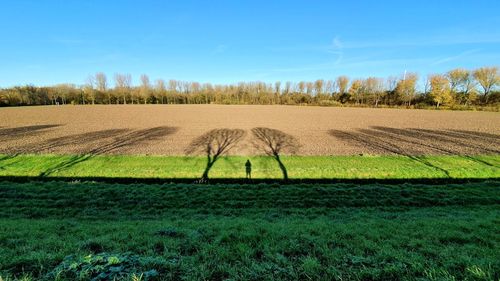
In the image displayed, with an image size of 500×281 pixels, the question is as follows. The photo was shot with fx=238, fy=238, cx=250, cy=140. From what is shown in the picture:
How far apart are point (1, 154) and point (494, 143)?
155ft

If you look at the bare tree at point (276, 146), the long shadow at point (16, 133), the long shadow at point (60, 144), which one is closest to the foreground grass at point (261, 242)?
the bare tree at point (276, 146)

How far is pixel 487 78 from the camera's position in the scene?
95.1 meters

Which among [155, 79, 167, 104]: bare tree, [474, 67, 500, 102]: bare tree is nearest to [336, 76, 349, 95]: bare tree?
[474, 67, 500, 102]: bare tree

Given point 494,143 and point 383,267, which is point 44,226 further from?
point 494,143

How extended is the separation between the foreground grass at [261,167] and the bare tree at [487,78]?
108 metres

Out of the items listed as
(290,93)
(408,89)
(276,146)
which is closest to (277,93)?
(290,93)

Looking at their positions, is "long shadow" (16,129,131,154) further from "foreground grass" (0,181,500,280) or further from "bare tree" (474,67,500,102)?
"bare tree" (474,67,500,102)

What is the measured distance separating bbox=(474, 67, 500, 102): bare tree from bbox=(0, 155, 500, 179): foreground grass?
108 metres

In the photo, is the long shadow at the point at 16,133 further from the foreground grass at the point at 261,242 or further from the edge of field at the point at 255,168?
the foreground grass at the point at 261,242

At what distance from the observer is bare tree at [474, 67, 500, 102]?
93.8m

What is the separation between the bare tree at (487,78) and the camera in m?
93.8

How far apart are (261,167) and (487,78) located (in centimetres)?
12517

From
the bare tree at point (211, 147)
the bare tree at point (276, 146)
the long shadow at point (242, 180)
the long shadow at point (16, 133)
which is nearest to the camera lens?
the long shadow at point (242, 180)

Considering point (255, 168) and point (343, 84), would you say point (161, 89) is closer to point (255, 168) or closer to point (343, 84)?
point (343, 84)
